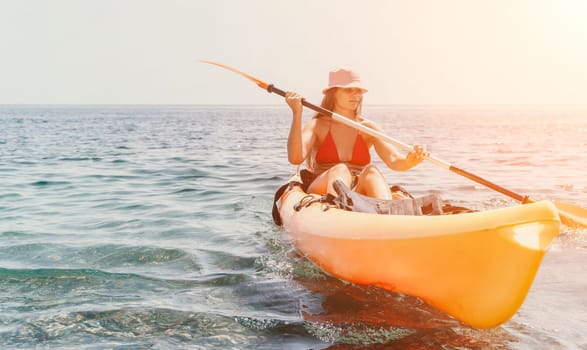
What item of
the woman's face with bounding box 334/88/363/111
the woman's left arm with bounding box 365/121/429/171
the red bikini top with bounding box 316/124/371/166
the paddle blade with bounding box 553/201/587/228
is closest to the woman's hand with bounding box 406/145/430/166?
the woman's left arm with bounding box 365/121/429/171

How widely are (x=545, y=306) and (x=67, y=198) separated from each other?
706 cm

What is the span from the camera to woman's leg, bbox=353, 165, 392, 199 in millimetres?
5090

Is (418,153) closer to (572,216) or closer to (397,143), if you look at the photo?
(397,143)

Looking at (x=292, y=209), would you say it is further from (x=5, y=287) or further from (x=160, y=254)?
(x=5, y=287)

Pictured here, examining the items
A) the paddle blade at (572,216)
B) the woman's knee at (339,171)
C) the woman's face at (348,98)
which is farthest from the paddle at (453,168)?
the woman's knee at (339,171)

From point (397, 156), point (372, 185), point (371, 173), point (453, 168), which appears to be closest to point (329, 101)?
point (397, 156)

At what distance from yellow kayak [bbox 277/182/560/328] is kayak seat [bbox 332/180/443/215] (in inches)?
9.1

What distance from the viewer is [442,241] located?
3.54 m

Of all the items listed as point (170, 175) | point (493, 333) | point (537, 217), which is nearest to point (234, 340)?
point (493, 333)

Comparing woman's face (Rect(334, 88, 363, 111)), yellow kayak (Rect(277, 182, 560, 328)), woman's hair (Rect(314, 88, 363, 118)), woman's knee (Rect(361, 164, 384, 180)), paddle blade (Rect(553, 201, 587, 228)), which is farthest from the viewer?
woman's hair (Rect(314, 88, 363, 118))

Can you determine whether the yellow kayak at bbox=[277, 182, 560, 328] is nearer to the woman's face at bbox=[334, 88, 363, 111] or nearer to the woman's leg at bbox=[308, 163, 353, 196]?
the woman's leg at bbox=[308, 163, 353, 196]

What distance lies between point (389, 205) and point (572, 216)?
1347 mm

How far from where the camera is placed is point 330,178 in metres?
5.43

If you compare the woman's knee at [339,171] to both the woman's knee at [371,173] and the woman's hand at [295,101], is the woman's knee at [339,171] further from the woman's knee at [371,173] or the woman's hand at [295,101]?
the woman's hand at [295,101]
